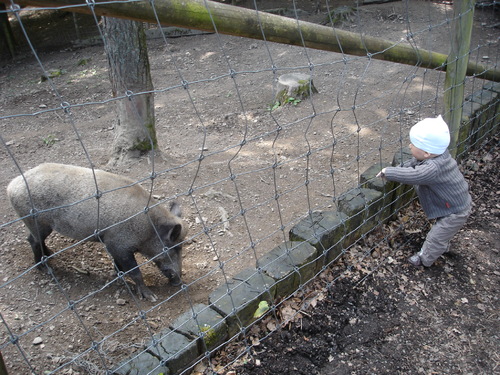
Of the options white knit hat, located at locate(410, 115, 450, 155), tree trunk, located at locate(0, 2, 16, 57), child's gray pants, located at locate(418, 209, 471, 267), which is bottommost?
child's gray pants, located at locate(418, 209, 471, 267)

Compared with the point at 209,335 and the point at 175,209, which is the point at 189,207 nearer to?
the point at 175,209

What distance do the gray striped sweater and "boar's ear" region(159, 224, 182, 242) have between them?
187cm

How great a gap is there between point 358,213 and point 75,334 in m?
2.54

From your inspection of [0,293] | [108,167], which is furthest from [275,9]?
[0,293]

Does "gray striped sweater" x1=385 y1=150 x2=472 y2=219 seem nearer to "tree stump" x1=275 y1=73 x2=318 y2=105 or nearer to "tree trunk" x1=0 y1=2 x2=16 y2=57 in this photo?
"tree stump" x1=275 y1=73 x2=318 y2=105

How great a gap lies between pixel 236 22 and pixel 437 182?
7.05 feet

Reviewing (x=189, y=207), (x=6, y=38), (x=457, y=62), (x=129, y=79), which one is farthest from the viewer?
(x=6, y=38)

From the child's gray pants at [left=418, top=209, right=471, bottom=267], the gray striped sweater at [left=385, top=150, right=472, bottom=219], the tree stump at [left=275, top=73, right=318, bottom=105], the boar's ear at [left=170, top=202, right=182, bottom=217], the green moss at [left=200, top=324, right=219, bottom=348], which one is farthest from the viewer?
the tree stump at [left=275, top=73, right=318, bottom=105]

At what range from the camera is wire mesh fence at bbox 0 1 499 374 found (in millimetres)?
2943

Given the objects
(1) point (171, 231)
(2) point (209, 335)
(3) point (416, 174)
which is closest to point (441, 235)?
(3) point (416, 174)

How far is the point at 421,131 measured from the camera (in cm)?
334

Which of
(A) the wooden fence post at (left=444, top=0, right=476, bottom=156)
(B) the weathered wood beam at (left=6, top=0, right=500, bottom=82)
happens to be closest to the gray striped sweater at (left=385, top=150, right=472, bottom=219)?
(B) the weathered wood beam at (left=6, top=0, right=500, bottom=82)

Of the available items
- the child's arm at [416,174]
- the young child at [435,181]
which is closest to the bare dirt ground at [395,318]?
the young child at [435,181]

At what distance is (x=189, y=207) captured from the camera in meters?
4.94
